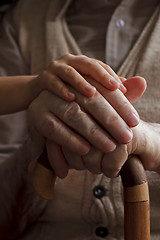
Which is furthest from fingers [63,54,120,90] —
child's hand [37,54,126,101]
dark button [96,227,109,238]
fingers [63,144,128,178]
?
dark button [96,227,109,238]

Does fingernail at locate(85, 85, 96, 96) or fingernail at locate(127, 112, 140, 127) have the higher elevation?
fingernail at locate(85, 85, 96, 96)

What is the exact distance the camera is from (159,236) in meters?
0.58

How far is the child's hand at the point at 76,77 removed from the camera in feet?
1.52

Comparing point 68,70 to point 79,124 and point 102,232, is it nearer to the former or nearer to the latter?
point 79,124

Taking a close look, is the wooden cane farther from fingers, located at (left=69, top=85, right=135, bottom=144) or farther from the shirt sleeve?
the shirt sleeve

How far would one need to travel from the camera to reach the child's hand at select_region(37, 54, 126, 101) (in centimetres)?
46

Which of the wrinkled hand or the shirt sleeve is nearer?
the wrinkled hand

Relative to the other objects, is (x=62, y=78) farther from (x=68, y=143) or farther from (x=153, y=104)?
(x=153, y=104)

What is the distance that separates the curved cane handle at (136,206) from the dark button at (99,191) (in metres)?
0.22

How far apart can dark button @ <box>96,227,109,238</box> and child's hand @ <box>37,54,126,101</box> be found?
300 millimetres

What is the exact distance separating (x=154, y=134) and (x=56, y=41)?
43 centimetres

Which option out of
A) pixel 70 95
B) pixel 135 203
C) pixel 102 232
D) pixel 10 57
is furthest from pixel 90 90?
pixel 10 57

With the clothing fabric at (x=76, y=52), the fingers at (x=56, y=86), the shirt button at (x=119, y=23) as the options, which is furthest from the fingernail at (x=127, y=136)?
the shirt button at (x=119, y=23)

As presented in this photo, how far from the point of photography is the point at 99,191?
2.05 ft
